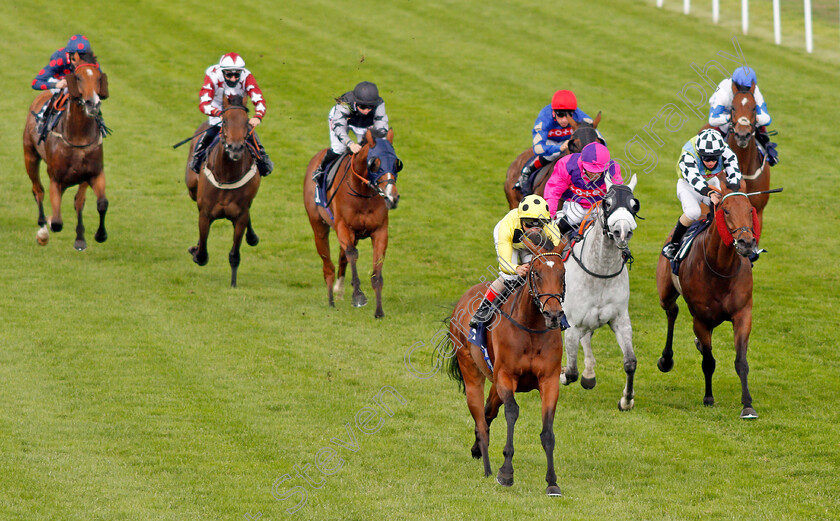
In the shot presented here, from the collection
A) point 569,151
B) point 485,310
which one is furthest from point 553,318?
point 569,151

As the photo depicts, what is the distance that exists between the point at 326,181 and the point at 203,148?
207 cm

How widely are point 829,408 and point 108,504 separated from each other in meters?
7.20

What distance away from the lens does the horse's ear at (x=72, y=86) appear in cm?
1611

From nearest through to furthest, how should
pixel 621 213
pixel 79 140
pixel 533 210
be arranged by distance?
pixel 533 210 < pixel 621 213 < pixel 79 140

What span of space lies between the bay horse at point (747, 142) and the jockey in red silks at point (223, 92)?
642cm

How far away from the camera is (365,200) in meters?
14.6

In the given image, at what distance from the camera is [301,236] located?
1969 cm

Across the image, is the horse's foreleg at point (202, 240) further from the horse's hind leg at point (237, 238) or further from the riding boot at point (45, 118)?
the riding boot at point (45, 118)

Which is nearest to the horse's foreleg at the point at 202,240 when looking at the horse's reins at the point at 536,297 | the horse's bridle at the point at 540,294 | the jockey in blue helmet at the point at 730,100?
the jockey in blue helmet at the point at 730,100

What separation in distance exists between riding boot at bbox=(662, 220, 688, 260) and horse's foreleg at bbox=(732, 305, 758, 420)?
110 centimetres

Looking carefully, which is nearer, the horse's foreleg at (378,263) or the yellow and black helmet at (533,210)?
the yellow and black helmet at (533,210)

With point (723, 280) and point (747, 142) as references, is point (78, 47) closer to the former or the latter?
point (747, 142)

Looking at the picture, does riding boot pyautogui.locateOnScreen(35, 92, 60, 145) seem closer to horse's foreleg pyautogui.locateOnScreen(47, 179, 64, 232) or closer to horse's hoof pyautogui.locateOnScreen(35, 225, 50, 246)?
horse's foreleg pyautogui.locateOnScreen(47, 179, 64, 232)

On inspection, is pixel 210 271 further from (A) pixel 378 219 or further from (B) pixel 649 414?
(B) pixel 649 414
